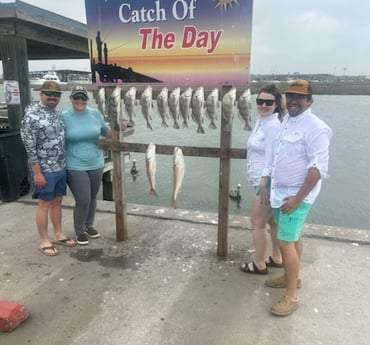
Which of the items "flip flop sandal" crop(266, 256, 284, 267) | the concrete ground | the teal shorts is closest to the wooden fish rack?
the concrete ground

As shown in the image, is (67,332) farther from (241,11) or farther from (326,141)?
(241,11)

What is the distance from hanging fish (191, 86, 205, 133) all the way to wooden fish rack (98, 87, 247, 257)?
0.26 metres

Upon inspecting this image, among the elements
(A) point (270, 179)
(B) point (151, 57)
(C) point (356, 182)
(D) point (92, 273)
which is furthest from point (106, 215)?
(C) point (356, 182)

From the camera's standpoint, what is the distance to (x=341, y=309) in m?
2.98

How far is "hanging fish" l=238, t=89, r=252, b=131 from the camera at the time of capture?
128 inches

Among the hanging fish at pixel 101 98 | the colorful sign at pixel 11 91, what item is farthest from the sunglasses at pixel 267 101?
the colorful sign at pixel 11 91

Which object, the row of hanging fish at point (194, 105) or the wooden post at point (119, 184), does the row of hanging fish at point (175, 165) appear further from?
the wooden post at point (119, 184)

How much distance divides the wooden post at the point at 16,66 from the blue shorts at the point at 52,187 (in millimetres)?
2457

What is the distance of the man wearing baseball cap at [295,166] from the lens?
2.55 m

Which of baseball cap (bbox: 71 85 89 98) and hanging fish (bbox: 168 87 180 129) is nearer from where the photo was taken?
hanging fish (bbox: 168 87 180 129)

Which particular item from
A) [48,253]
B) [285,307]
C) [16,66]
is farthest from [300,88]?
[16,66]

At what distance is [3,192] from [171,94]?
3.41 metres

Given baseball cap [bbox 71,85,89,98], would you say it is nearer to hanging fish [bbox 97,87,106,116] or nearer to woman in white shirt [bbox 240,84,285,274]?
hanging fish [bbox 97,87,106,116]

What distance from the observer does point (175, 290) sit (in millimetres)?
3273
